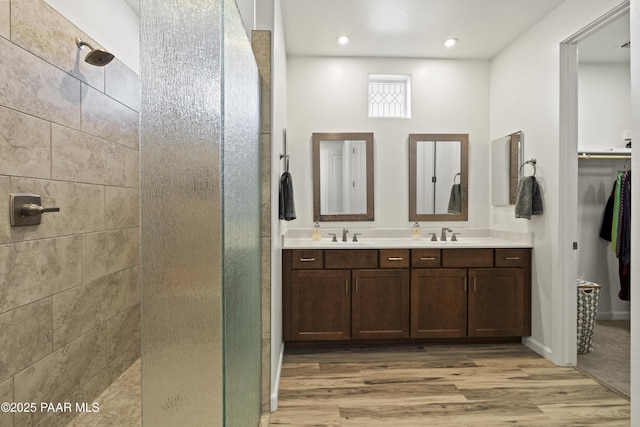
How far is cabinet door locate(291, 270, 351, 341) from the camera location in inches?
117

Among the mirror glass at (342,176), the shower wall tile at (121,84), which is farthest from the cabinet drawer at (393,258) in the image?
the shower wall tile at (121,84)


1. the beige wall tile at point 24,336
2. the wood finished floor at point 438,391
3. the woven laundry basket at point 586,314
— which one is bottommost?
the wood finished floor at point 438,391

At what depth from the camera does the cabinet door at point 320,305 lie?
9.79ft

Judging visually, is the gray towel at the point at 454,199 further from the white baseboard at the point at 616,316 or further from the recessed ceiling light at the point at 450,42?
the white baseboard at the point at 616,316

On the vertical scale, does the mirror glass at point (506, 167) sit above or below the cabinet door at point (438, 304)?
above

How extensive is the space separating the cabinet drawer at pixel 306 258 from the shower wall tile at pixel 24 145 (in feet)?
5.60

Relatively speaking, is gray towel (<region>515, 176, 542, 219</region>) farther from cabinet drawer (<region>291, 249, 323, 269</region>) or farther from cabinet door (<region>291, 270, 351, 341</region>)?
cabinet drawer (<region>291, 249, 323, 269</region>)

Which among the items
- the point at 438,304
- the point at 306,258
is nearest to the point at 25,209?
the point at 306,258

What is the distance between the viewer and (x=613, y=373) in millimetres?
2561

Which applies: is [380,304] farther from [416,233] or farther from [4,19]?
[4,19]

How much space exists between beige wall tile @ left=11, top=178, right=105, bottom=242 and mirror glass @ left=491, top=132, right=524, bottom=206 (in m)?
3.15

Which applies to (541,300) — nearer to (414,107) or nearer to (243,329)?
(414,107)

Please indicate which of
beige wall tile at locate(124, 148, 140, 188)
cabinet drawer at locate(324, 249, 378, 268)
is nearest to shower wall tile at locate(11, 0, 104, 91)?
beige wall tile at locate(124, 148, 140, 188)

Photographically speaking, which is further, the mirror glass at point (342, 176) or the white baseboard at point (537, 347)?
the mirror glass at point (342, 176)
